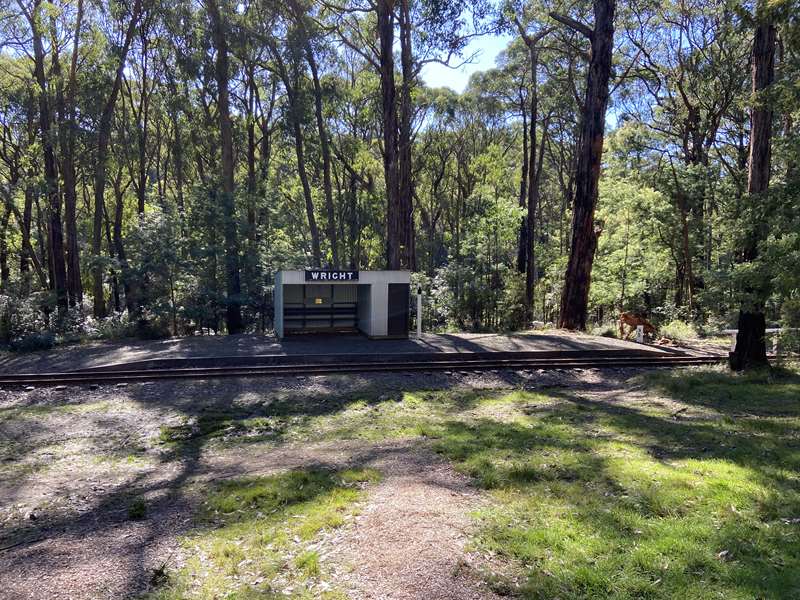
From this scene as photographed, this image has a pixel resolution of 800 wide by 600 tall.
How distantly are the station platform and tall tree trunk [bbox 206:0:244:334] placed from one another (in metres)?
3.34

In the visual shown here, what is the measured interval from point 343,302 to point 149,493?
1439 centimetres

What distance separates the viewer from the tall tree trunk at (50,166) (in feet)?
78.3

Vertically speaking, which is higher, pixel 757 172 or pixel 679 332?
pixel 757 172

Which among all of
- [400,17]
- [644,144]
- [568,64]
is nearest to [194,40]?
[400,17]

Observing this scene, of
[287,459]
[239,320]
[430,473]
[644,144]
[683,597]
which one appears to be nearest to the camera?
[683,597]

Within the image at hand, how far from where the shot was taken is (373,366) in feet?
47.0

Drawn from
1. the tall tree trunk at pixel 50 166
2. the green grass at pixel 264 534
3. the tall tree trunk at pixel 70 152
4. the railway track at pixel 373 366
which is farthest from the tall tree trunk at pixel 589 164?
the tall tree trunk at pixel 50 166

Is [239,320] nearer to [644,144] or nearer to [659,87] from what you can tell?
[644,144]

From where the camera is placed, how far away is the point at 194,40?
2588cm

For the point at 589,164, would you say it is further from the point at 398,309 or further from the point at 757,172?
the point at 398,309

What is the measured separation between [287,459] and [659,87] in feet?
96.5

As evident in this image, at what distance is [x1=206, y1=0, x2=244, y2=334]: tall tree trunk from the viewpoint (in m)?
22.6

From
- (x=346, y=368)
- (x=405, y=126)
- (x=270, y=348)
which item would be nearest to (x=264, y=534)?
(x=346, y=368)

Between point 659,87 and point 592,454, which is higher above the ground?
point 659,87
